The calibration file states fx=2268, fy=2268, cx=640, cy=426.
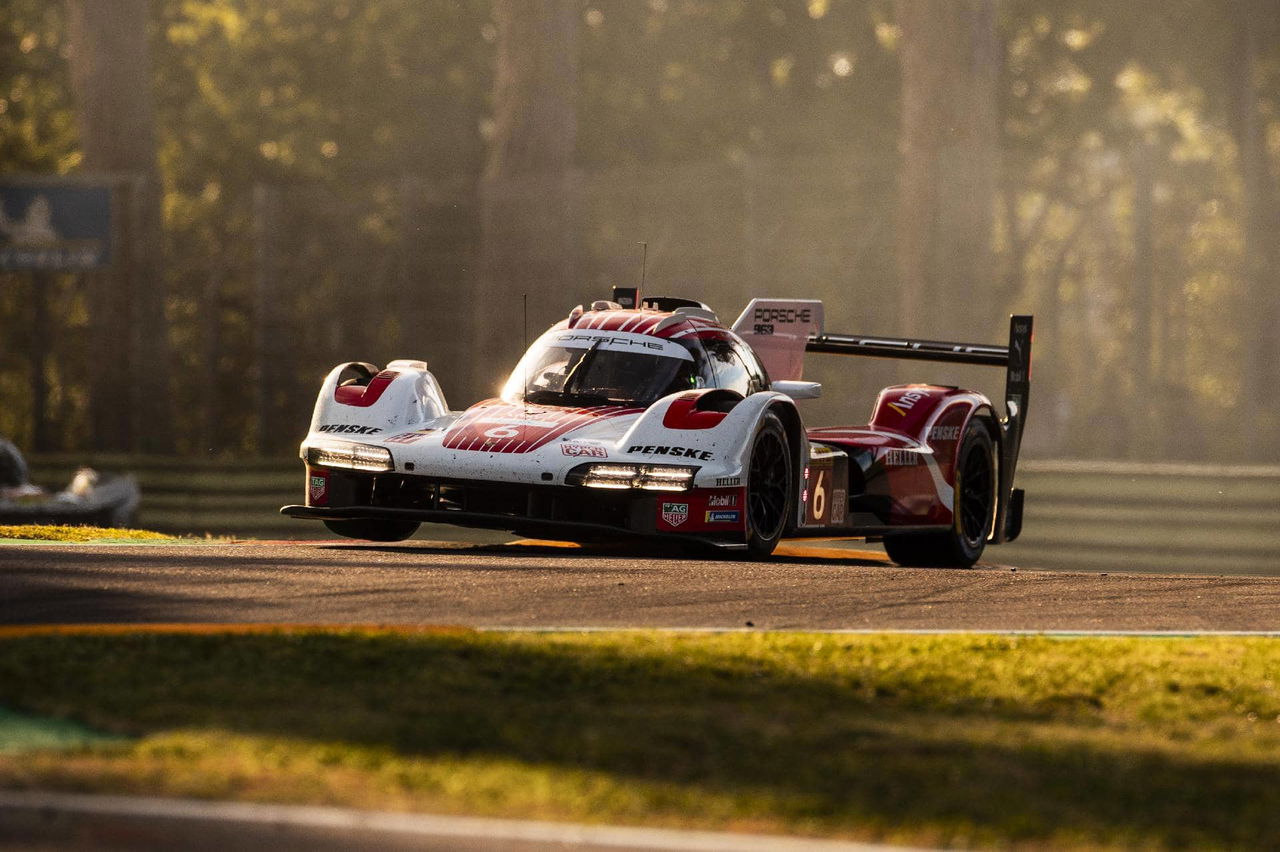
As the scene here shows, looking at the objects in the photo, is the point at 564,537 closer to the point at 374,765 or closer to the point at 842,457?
the point at 842,457

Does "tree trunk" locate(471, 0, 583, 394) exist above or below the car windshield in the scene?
above

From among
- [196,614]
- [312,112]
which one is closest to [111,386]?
[312,112]

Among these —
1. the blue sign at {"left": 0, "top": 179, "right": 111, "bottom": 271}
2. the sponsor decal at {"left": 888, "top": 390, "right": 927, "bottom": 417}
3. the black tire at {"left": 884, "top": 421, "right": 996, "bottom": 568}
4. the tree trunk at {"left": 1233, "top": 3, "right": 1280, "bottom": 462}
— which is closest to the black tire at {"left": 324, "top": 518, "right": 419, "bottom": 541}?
the black tire at {"left": 884, "top": 421, "right": 996, "bottom": 568}

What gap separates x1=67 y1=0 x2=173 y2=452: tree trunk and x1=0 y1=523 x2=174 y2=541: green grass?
40.2 ft

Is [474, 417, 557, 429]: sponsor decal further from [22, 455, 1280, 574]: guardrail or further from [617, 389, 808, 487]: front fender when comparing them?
[22, 455, 1280, 574]: guardrail

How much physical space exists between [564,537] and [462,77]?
25995 mm

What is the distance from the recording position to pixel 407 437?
12086mm

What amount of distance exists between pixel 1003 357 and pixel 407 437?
15.8 feet

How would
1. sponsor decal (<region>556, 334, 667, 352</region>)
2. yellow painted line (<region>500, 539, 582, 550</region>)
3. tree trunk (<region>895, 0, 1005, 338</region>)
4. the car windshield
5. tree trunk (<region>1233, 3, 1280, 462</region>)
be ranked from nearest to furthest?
1. the car windshield
2. sponsor decal (<region>556, 334, 667, 352</region>)
3. yellow painted line (<region>500, 539, 582, 550</region>)
4. tree trunk (<region>895, 0, 1005, 338</region>)
5. tree trunk (<region>1233, 3, 1280, 462</region>)

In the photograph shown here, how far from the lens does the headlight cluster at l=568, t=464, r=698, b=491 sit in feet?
37.2

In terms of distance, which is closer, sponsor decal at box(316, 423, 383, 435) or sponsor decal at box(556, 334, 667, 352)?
sponsor decal at box(316, 423, 383, 435)

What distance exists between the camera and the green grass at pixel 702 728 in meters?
5.44

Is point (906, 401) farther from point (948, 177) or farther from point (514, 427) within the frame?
point (948, 177)

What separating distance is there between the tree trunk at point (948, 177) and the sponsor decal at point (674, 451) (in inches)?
479
